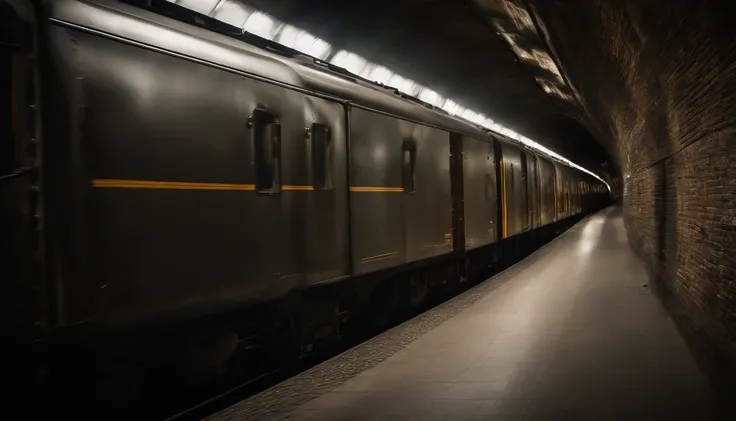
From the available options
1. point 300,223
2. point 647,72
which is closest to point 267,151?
point 300,223

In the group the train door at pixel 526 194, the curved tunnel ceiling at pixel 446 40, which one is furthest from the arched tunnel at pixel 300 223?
the train door at pixel 526 194

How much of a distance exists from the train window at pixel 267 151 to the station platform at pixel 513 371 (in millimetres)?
1842

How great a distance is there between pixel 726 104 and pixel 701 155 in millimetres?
1389

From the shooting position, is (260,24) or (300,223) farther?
(260,24)

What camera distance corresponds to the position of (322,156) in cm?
733

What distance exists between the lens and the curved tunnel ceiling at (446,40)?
14.3m

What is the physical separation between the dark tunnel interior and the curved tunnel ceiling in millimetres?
48

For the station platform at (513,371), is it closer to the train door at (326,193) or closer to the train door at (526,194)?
the train door at (326,193)

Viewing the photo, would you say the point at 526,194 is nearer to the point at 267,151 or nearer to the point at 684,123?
the point at 684,123

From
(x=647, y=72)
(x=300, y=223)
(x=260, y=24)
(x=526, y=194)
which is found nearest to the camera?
(x=300, y=223)

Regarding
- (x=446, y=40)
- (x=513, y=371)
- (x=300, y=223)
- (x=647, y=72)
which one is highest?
(x=446, y=40)

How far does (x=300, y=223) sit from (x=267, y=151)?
0.83 meters

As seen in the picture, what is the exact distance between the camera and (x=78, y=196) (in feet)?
13.6

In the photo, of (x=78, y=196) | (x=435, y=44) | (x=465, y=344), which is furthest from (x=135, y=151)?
(x=435, y=44)
